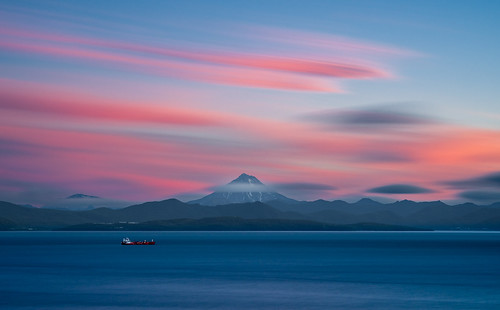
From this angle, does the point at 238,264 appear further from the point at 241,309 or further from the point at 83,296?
the point at 241,309

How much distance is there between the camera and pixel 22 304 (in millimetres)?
69000

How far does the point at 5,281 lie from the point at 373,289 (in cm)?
4794

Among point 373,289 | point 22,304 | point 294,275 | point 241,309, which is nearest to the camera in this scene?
point 241,309

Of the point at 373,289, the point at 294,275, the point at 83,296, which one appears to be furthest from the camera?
the point at 294,275

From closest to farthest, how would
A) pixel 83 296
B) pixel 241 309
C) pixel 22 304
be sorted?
1. pixel 241 309
2. pixel 22 304
3. pixel 83 296

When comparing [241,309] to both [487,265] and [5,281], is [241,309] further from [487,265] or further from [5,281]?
[487,265]

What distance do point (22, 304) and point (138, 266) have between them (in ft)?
188

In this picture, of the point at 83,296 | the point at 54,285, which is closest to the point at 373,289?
the point at 83,296

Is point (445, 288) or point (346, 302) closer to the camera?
point (346, 302)

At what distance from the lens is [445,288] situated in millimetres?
84500

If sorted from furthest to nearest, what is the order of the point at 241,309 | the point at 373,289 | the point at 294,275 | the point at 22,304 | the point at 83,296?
the point at 294,275 < the point at 373,289 < the point at 83,296 < the point at 22,304 < the point at 241,309

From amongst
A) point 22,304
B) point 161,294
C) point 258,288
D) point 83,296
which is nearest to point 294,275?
point 258,288

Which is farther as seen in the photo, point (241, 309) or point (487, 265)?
point (487, 265)

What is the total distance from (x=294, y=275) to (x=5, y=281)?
131 feet
